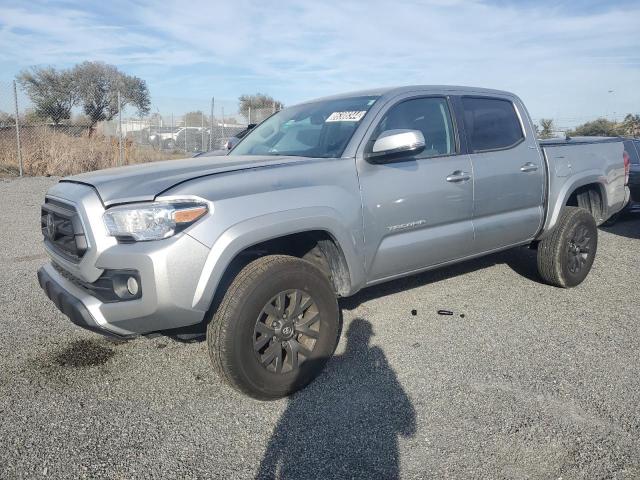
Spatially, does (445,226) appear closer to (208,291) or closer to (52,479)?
(208,291)

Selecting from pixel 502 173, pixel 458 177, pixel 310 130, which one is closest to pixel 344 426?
pixel 458 177

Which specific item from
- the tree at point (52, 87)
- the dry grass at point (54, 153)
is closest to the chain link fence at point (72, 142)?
the dry grass at point (54, 153)

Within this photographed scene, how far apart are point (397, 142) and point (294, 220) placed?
0.89 metres

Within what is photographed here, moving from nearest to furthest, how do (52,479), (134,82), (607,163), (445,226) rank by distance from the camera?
(52,479)
(445,226)
(607,163)
(134,82)

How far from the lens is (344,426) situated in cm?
286

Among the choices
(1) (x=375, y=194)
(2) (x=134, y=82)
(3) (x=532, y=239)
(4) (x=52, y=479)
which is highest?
(2) (x=134, y=82)

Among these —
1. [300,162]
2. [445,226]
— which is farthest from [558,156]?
[300,162]

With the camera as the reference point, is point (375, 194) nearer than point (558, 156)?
Yes

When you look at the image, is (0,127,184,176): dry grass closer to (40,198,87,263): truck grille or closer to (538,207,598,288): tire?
(40,198,87,263): truck grille

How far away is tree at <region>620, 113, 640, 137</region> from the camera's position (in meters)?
35.4

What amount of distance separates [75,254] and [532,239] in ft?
12.8

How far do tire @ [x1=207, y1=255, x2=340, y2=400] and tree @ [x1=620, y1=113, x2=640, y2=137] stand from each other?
38043 mm

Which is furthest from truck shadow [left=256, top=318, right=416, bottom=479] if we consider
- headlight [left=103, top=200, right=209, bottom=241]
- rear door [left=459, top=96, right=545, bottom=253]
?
rear door [left=459, top=96, right=545, bottom=253]

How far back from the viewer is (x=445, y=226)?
4.00 metres
